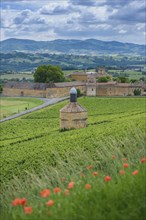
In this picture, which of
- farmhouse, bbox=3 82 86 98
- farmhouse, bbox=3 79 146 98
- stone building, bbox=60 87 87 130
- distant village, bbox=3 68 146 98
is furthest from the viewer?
distant village, bbox=3 68 146 98

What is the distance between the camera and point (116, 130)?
23094mm

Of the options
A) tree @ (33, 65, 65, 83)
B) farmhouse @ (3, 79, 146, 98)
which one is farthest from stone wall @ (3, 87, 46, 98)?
tree @ (33, 65, 65, 83)

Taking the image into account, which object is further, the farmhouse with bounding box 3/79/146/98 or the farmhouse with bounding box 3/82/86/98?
the farmhouse with bounding box 3/79/146/98

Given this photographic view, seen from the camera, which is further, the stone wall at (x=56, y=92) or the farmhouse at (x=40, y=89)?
the farmhouse at (x=40, y=89)

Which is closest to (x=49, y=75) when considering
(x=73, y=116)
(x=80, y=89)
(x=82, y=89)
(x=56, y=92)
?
(x=82, y=89)

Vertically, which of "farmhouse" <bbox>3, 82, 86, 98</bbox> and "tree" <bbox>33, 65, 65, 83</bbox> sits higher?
"tree" <bbox>33, 65, 65, 83</bbox>

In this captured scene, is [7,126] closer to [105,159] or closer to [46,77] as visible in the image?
[105,159]

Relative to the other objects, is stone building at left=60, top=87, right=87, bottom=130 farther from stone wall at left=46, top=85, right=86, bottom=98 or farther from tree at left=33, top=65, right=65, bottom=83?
tree at left=33, top=65, right=65, bottom=83

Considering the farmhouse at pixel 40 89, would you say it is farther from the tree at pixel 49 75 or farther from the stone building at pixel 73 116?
the stone building at pixel 73 116

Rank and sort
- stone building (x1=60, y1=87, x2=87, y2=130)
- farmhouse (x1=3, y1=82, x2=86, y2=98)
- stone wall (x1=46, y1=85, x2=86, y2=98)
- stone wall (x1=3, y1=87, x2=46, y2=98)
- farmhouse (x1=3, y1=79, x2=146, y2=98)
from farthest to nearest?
1. stone wall (x1=3, y1=87, x2=46, y2=98)
2. farmhouse (x1=3, y1=79, x2=146, y2=98)
3. farmhouse (x1=3, y1=82, x2=86, y2=98)
4. stone wall (x1=46, y1=85, x2=86, y2=98)
5. stone building (x1=60, y1=87, x2=87, y2=130)

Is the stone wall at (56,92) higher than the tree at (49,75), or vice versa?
the tree at (49,75)

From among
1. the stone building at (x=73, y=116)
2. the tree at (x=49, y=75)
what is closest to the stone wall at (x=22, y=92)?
the tree at (x=49, y=75)

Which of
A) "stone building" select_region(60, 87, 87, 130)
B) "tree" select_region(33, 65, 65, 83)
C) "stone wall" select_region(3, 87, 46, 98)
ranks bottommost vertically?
"stone wall" select_region(3, 87, 46, 98)

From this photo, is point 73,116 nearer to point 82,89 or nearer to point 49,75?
point 82,89
